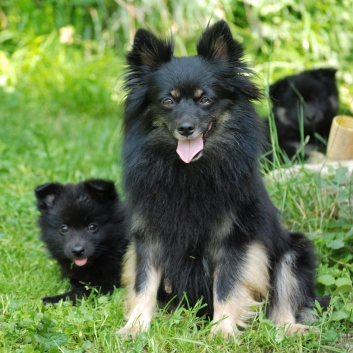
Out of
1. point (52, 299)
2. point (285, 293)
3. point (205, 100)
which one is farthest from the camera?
point (52, 299)

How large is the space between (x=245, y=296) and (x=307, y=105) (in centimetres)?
404

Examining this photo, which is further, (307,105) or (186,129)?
(307,105)

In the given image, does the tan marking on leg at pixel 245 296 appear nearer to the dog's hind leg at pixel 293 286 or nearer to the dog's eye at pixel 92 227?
the dog's hind leg at pixel 293 286

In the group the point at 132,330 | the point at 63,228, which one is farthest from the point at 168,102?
the point at 63,228

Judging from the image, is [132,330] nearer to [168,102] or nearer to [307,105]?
[168,102]

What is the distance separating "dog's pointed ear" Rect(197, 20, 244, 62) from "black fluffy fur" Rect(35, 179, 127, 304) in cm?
148

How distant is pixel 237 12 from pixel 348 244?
273 inches

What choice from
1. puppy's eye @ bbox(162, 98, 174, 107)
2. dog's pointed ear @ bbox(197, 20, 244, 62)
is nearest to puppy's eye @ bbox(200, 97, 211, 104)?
puppy's eye @ bbox(162, 98, 174, 107)

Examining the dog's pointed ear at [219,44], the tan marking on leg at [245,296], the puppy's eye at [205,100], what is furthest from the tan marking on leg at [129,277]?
the dog's pointed ear at [219,44]

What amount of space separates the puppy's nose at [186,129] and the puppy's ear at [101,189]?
1338 mm

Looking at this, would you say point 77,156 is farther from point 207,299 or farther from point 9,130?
point 207,299

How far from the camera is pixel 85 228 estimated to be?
15.4ft

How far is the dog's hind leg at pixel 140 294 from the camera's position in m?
3.67

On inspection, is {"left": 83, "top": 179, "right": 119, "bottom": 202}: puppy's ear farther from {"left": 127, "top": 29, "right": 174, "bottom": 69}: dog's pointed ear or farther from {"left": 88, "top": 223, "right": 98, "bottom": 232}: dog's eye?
{"left": 127, "top": 29, "right": 174, "bottom": 69}: dog's pointed ear
